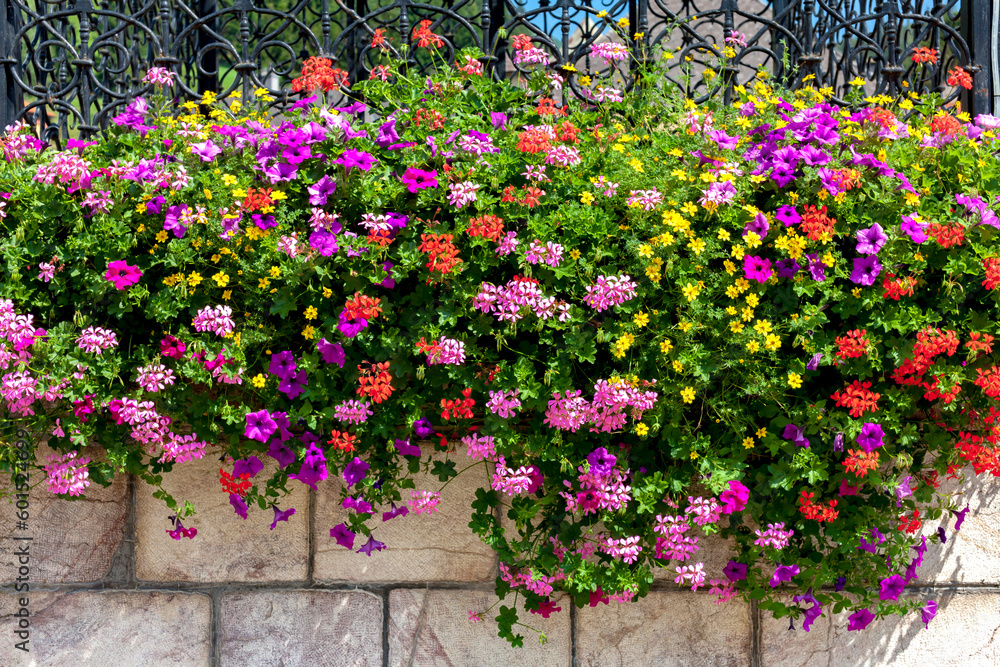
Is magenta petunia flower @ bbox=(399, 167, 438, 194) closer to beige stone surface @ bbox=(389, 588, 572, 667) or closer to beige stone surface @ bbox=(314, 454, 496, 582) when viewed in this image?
beige stone surface @ bbox=(314, 454, 496, 582)

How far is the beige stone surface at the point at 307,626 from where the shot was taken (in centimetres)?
246

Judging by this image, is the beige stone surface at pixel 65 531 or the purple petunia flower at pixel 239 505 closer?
the purple petunia flower at pixel 239 505

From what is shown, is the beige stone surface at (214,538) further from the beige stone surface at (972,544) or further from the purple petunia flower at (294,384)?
the beige stone surface at (972,544)

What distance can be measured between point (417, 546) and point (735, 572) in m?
0.98

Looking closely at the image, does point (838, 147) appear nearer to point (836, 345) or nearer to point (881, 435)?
point (836, 345)

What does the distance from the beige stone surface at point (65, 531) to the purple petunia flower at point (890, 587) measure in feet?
7.72

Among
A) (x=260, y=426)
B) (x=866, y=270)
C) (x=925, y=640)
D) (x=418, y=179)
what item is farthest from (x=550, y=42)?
(x=925, y=640)

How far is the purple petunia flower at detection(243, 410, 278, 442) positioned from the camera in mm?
2074

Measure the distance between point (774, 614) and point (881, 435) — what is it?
24.5 inches

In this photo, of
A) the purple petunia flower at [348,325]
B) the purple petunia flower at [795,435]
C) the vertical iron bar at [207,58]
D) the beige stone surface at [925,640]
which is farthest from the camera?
the vertical iron bar at [207,58]

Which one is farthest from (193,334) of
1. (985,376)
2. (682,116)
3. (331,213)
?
(985,376)

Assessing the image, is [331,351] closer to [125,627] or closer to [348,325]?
[348,325]

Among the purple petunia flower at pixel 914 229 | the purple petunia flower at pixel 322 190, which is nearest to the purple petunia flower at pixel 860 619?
the purple petunia flower at pixel 914 229

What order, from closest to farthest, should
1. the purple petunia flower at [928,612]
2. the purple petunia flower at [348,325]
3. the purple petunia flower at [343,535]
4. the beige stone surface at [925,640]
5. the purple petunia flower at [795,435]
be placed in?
A: 1. the purple petunia flower at [348,325]
2. the purple petunia flower at [795,435]
3. the purple petunia flower at [343,535]
4. the purple petunia flower at [928,612]
5. the beige stone surface at [925,640]
